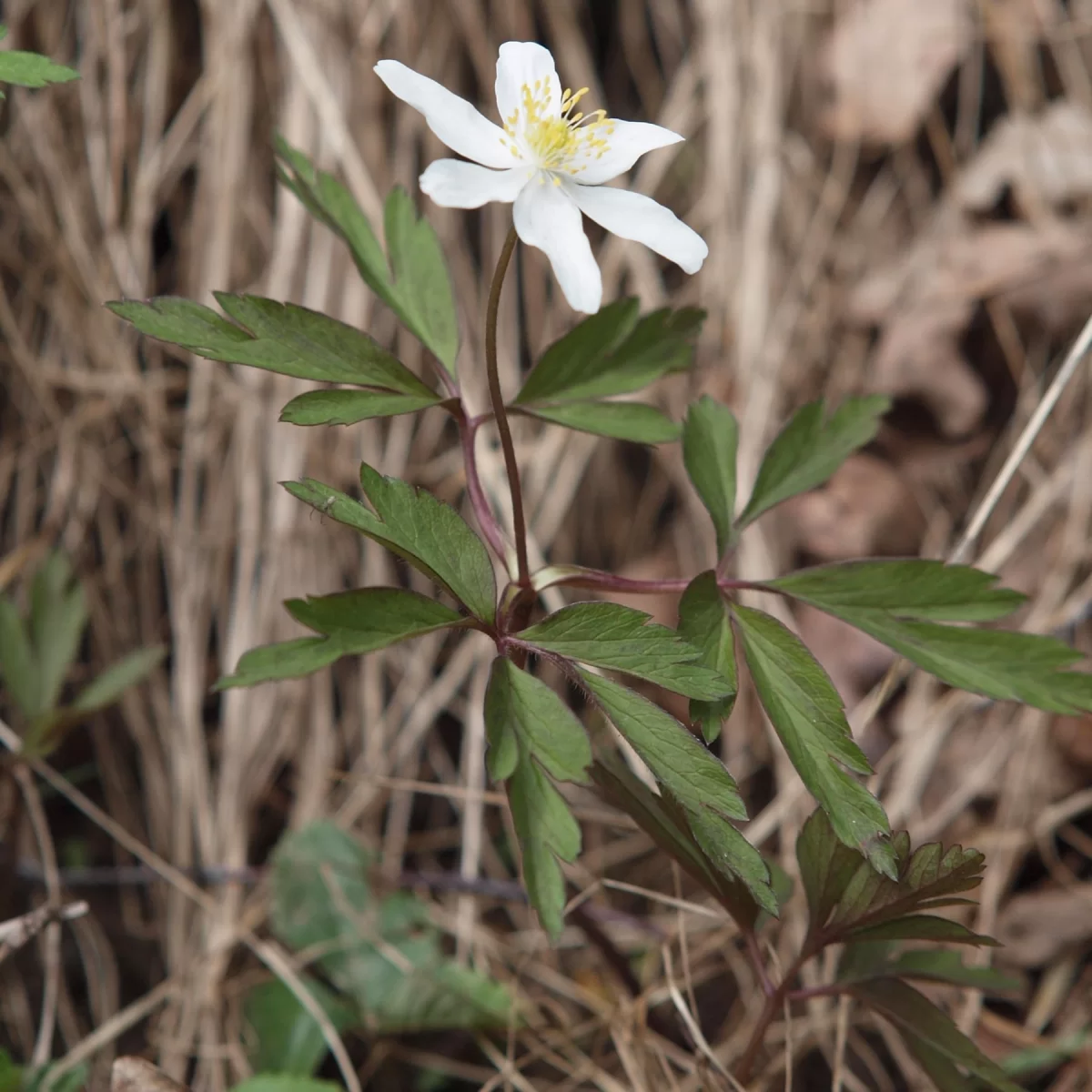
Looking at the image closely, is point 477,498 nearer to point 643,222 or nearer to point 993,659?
point 643,222

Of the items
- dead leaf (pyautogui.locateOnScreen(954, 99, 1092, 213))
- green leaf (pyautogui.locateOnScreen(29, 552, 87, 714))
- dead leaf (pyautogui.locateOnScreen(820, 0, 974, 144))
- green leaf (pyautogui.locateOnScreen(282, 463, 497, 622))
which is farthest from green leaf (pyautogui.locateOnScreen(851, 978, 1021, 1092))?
dead leaf (pyautogui.locateOnScreen(820, 0, 974, 144))

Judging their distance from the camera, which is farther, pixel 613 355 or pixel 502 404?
pixel 613 355

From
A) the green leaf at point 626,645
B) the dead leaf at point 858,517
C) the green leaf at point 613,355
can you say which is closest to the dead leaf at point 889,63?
the dead leaf at point 858,517

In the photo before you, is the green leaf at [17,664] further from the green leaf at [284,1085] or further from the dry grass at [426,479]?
the green leaf at [284,1085]

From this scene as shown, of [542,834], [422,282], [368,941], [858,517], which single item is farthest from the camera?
[858,517]

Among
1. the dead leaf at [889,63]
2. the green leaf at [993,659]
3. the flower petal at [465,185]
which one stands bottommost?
the green leaf at [993,659]

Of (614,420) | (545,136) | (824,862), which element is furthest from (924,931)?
→ (545,136)
